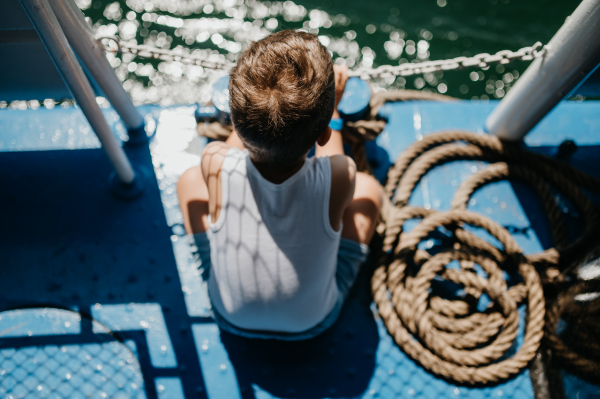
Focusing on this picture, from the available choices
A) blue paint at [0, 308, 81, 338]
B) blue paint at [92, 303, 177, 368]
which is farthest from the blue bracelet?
blue paint at [0, 308, 81, 338]

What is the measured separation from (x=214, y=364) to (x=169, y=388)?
160 mm

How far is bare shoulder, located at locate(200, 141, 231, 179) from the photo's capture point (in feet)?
3.31

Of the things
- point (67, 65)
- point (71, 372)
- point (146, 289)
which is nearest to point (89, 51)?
point (67, 65)

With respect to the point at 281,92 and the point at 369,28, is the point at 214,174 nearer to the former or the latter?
the point at 281,92

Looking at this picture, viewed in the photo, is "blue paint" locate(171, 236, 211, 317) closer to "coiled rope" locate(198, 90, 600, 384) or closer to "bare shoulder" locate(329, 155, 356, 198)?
"coiled rope" locate(198, 90, 600, 384)

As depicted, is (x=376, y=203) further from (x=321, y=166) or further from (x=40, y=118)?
(x=40, y=118)

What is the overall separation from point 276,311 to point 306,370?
1.32 feet

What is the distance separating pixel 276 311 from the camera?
1021mm

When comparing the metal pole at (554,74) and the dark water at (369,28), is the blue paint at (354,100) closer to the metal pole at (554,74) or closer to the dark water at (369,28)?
the metal pole at (554,74)

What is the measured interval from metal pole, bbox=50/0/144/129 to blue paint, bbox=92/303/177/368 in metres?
0.78

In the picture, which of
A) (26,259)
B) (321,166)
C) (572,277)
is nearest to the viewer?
(321,166)

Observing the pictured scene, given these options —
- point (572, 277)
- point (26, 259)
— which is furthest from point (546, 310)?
point (26, 259)

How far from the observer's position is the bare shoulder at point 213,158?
39.8 inches

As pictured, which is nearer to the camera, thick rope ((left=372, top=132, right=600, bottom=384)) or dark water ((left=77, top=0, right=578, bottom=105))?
thick rope ((left=372, top=132, right=600, bottom=384))
